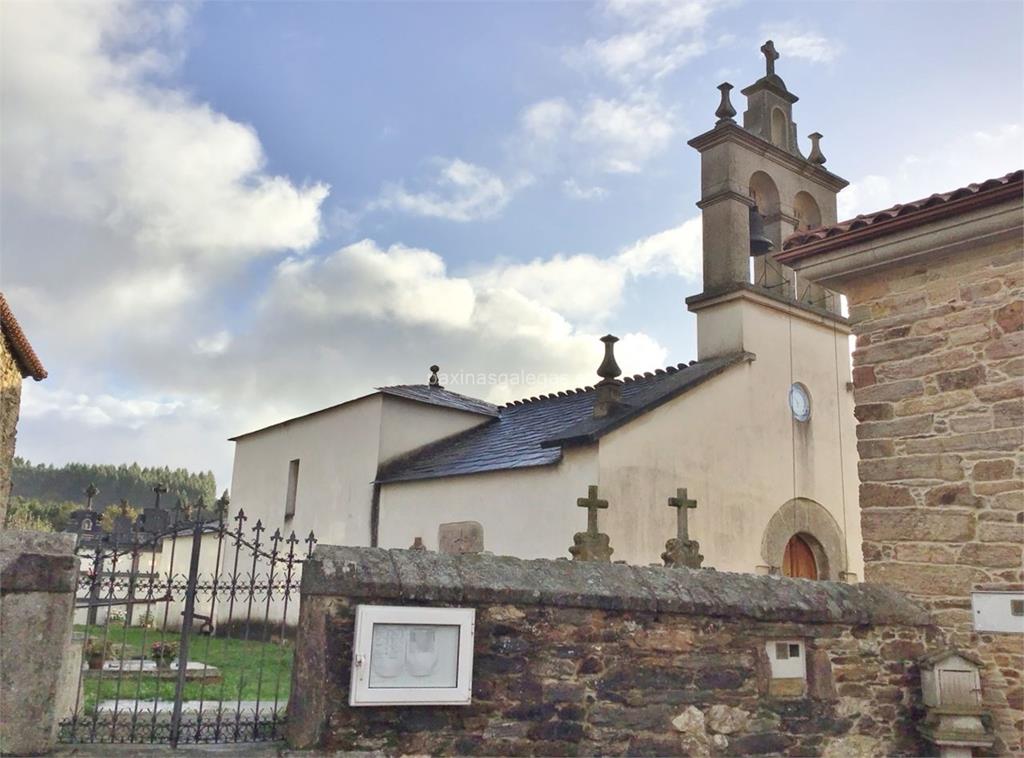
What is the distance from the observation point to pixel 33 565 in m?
4.01

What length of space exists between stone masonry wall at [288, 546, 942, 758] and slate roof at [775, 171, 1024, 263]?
2838 mm

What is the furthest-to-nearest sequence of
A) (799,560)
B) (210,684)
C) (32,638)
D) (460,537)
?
1. (799,560)
2. (460,537)
3. (210,684)
4. (32,638)

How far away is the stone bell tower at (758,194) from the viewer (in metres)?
12.7

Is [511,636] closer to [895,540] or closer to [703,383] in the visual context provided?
[895,540]

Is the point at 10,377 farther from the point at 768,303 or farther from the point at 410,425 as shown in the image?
the point at 768,303

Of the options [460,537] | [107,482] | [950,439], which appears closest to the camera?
[950,439]

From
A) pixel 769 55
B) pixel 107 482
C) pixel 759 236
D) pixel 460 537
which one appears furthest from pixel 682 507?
pixel 107 482

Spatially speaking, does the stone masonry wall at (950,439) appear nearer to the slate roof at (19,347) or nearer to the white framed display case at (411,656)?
the white framed display case at (411,656)

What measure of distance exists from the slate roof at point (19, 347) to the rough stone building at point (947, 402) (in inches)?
445

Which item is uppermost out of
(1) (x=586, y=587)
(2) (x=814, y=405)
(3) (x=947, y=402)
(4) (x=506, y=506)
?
(2) (x=814, y=405)

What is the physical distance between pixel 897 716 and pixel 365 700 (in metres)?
3.77

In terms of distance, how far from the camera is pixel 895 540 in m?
6.51

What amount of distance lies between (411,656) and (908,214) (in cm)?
492

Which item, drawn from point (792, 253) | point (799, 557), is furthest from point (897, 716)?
point (799, 557)
